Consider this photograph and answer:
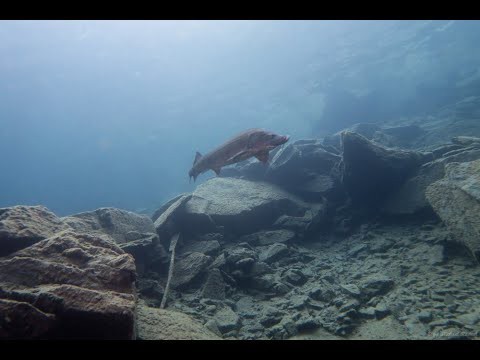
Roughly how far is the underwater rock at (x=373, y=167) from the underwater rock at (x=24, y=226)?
6.81 m

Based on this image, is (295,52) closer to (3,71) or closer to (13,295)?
(3,71)

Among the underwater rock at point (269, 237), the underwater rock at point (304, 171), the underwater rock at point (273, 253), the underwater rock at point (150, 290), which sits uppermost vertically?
the underwater rock at point (304, 171)

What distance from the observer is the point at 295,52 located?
4109 centimetres

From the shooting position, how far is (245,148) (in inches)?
203

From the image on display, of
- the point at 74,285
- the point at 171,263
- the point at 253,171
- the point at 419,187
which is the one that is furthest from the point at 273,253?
the point at 253,171

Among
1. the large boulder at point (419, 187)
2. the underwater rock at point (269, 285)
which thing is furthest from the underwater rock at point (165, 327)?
the large boulder at point (419, 187)

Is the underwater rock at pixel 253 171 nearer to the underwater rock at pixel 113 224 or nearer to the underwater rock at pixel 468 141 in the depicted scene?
the underwater rock at pixel 113 224

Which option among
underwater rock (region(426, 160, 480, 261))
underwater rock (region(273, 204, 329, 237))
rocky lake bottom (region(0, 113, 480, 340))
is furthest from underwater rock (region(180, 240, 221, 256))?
underwater rock (region(426, 160, 480, 261))

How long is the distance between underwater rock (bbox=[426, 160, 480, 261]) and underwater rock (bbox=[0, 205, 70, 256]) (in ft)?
20.9

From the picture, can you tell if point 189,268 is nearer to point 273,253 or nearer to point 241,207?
point 273,253

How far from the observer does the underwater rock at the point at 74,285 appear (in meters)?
2.55

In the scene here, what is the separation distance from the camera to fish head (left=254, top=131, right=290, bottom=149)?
477 centimetres

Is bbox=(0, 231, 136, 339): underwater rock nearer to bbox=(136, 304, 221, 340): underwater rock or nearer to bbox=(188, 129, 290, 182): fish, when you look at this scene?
bbox=(136, 304, 221, 340): underwater rock
